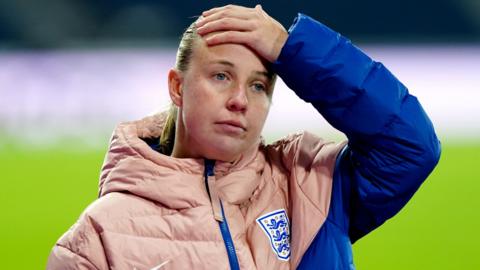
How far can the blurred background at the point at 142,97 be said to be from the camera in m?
3.89

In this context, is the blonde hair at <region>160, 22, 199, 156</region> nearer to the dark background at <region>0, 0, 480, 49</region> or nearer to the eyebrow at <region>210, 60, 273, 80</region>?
the eyebrow at <region>210, 60, 273, 80</region>

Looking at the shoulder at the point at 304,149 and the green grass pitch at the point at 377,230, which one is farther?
the green grass pitch at the point at 377,230

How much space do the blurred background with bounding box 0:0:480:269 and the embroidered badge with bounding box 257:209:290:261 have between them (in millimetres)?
1641

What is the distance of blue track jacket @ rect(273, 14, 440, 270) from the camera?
1875 millimetres

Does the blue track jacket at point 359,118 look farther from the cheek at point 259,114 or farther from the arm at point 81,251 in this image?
the arm at point 81,251

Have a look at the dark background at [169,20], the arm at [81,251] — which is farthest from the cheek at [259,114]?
the dark background at [169,20]

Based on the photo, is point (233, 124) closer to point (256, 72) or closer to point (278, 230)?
point (256, 72)

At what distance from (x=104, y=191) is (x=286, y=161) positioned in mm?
406

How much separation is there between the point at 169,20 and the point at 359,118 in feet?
13.1

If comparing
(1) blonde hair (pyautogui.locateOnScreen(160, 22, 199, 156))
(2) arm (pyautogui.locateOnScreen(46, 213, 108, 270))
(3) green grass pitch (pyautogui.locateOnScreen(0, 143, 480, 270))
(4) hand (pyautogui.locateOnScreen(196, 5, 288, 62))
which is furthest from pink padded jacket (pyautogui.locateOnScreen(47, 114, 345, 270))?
(3) green grass pitch (pyautogui.locateOnScreen(0, 143, 480, 270))

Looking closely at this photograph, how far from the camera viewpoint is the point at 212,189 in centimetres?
191

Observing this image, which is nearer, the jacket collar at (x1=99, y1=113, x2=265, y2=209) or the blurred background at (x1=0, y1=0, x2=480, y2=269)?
the jacket collar at (x1=99, y1=113, x2=265, y2=209)

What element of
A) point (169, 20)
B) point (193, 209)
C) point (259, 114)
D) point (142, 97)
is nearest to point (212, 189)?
point (193, 209)

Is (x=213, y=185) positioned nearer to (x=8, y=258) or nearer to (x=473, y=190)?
(x=8, y=258)
